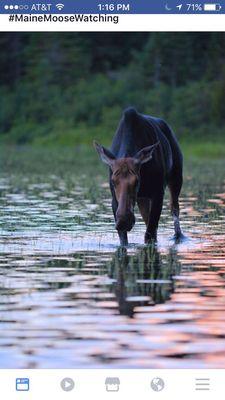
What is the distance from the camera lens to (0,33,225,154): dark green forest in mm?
52562

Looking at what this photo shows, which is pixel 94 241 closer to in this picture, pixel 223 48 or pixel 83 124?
pixel 223 48

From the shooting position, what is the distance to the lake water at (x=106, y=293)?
891cm

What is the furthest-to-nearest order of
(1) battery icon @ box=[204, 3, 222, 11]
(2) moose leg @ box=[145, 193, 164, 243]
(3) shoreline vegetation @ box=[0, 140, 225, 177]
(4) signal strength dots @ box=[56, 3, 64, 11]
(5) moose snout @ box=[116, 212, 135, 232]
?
(3) shoreline vegetation @ box=[0, 140, 225, 177] < (2) moose leg @ box=[145, 193, 164, 243] < (5) moose snout @ box=[116, 212, 135, 232] < (4) signal strength dots @ box=[56, 3, 64, 11] < (1) battery icon @ box=[204, 3, 222, 11]

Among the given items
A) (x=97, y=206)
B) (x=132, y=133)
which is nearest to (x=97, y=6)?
(x=132, y=133)

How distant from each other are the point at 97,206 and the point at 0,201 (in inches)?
78.1

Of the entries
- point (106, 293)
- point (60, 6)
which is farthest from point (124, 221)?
point (60, 6)

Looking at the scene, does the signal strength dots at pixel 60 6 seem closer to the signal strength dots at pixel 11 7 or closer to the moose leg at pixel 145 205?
the signal strength dots at pixel 11 7
